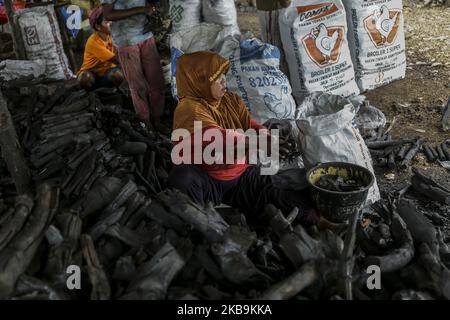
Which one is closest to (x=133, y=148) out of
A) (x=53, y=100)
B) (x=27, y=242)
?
(x=53, y=100)

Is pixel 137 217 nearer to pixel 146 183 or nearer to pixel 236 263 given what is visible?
pixel 236 263

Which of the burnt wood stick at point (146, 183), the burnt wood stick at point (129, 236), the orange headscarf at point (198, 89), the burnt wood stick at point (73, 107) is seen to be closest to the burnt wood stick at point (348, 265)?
the burnt wood stick at point (129, 236)

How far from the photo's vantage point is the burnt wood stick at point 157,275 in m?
2.01

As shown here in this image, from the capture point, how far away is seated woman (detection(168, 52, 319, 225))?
10.2 ft

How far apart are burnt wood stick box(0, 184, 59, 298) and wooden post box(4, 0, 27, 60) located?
426 centimetres

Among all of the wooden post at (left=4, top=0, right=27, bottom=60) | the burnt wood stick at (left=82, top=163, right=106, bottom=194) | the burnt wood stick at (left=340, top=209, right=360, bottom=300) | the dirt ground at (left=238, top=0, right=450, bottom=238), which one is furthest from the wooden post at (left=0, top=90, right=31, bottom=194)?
the wooden post at (left=4, top=0, right=27, bottom=60)

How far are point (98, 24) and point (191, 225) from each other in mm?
3877

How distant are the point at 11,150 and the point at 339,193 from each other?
6.51 feet

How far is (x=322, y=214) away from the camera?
3238 millimetres

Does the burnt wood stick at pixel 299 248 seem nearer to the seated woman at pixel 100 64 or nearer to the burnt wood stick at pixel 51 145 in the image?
the burnt wood stick at pixel 51 145

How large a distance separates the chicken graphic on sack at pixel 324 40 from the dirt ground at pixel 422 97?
0.98 metres

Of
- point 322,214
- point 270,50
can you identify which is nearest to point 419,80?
point 270,50

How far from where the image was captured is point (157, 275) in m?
2.08

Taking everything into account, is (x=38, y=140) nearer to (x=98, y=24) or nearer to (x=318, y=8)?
(x=98, y=24)
